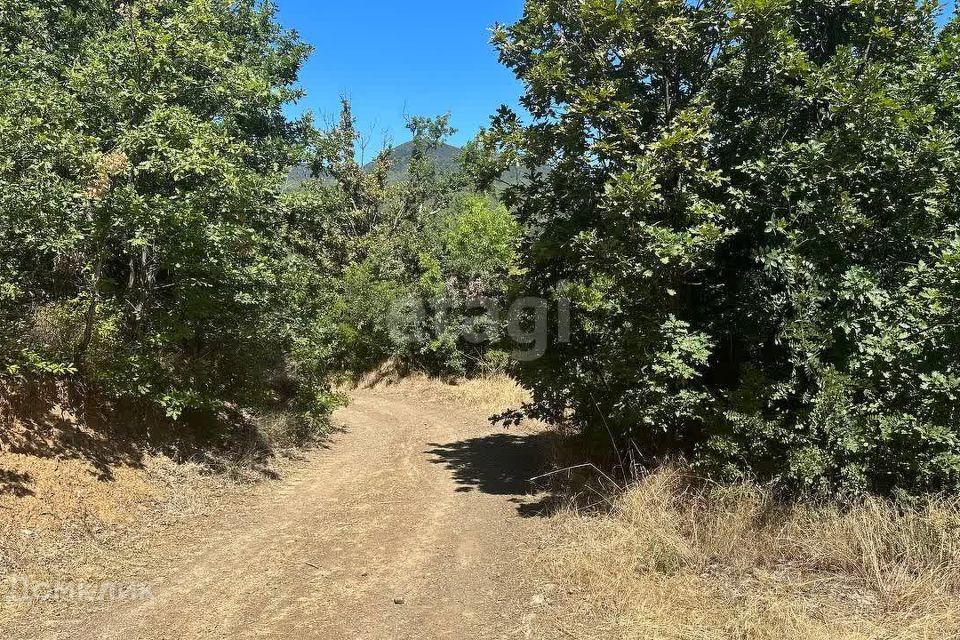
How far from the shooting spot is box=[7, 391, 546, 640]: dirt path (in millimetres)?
4797

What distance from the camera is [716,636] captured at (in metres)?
4.22

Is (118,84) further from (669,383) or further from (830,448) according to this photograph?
(830,448)

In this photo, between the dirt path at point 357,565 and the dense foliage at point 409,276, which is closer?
the dirt path at point 357,565

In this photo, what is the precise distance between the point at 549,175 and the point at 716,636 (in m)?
6.03

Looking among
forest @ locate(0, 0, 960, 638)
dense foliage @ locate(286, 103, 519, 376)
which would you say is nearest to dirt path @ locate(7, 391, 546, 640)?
forest @ locate(0, 0, 960, 638)

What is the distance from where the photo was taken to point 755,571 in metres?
5.04

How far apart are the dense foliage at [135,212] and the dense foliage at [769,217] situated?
3883mm

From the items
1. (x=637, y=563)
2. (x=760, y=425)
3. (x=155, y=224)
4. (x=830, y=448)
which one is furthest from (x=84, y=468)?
(x=830, y=448)

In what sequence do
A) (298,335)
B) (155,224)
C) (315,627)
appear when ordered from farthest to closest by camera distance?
(298,335), (155,224), (315,627)

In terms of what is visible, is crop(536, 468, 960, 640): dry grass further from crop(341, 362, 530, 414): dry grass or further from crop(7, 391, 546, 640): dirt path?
crop(341, 362, 530, 414): dry grass

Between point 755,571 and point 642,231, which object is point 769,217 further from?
point 755,571

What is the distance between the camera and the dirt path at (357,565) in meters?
4.80

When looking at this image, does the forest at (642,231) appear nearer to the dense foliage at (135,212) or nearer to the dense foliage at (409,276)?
the dense foliage at (135,212)

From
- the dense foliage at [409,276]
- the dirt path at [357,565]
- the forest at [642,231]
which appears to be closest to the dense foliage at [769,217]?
the forest at [642,231]
